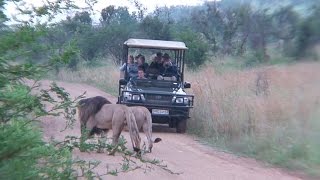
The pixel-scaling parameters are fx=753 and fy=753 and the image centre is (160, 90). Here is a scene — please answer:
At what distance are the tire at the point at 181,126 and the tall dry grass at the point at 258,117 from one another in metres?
0.34

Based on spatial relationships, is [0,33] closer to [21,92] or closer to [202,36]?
[21,92]

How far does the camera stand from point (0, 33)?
460cm

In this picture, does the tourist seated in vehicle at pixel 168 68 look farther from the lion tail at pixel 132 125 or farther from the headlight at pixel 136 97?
the lion tail at pixel 132 125

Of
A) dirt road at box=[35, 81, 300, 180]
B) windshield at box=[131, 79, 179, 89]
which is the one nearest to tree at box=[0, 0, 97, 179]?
dirt road at box=[35, 81, 300, 180]

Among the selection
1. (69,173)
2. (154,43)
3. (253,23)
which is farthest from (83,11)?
(154,43)

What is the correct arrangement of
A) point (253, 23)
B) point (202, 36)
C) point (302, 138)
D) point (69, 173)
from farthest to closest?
1. point (202, 36)
2. point (302, 138)
3. point (253, 23)
4. point (69, 173)

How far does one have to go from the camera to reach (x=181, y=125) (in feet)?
58.2

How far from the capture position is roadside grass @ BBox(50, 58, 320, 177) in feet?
36.6

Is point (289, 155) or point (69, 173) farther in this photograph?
point (289, 155)

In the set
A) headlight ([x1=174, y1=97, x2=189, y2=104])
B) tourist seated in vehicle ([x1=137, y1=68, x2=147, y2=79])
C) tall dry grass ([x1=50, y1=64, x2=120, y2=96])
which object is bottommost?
tall dry grass ([x1=50, y1=64, x2=120, y2=96])

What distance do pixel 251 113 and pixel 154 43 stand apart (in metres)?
3.92

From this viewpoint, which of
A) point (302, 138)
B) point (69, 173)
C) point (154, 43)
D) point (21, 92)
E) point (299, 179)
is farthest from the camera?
point (154, 43)

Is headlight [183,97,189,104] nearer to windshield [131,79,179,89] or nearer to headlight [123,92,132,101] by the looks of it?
windshield [131,79,179,89]

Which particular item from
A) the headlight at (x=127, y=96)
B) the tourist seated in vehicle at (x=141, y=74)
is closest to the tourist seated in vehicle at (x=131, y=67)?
the tourist seated in vehicle at (x=141, y=74)
